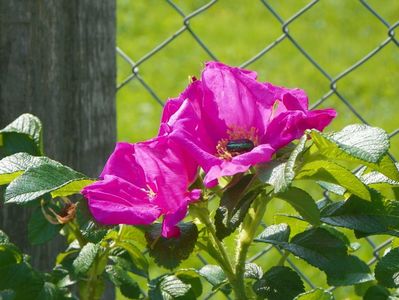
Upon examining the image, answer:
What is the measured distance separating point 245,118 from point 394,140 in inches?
138

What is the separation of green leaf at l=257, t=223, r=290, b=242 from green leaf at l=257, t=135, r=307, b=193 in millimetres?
218

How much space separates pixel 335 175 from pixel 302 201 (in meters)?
0.06

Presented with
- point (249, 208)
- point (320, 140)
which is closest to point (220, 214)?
point (249, 208)

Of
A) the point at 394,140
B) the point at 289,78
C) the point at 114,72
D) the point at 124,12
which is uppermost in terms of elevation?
the point at 124,12

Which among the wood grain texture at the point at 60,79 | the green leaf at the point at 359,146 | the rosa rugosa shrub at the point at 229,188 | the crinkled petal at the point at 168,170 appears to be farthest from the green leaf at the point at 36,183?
the wood grain texture at the point at 60,79

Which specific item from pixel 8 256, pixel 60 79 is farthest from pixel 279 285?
pixel 60 79

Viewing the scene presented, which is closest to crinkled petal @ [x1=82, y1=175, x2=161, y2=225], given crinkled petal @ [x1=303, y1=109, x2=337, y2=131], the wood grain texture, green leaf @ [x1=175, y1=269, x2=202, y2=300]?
crinkled petal @ [x1=303, y1=109, x2=337, y2=131]

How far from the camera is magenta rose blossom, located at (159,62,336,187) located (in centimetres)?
126

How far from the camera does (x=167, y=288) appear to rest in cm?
150

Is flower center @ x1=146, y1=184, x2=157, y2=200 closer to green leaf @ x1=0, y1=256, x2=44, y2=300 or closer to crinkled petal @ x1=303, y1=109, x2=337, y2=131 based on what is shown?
crinkled petal @ x1=303, y1=109, x2=337, y2=131

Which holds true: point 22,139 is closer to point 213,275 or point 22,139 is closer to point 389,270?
point 213,275

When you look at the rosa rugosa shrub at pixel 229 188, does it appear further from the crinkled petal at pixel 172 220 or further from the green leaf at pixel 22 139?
the green leaf at pixel 22 139

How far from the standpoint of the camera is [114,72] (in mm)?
2160

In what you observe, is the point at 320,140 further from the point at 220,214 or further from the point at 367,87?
the point at 367,87
